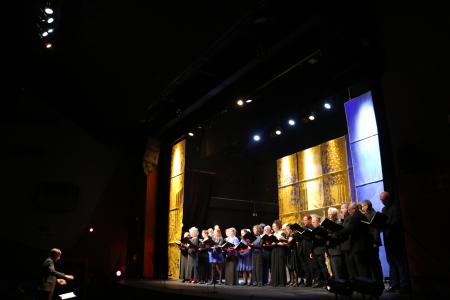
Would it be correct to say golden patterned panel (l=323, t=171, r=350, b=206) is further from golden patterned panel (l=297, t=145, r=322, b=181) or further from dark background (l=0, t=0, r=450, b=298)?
dark background (l=0, t=0, r=450, b=298)

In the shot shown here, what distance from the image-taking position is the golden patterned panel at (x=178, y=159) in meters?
11.7

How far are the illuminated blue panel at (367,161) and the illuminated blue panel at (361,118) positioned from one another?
14 cm

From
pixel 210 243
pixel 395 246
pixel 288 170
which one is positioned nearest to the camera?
pixel 395 246

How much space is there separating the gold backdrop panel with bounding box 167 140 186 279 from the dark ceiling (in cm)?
108

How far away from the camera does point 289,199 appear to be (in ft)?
35.5

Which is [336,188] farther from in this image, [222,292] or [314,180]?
[222,292]

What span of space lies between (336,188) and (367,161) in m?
1.82

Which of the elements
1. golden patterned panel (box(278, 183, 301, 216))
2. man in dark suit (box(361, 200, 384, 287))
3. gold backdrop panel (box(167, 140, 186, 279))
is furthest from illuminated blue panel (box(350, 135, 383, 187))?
gold backdrop panel (box(167, 140, 186, 279))

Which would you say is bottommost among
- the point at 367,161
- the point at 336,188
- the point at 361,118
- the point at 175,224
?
the point at 175,224

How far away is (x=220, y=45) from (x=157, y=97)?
2944mm

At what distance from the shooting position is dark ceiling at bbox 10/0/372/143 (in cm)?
657

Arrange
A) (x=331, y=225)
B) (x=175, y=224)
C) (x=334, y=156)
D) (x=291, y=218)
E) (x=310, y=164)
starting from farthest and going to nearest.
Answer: (x=175, y=224) < (x=291, y=218) < (x=310, y=164) < (x=334, y=156) < (x=331, y=225)

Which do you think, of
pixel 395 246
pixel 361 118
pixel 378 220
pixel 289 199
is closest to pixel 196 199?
pixel 289 199

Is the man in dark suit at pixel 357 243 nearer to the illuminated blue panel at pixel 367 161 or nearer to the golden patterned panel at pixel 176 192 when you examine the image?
the illuminated blue panel at pixel 367 161
